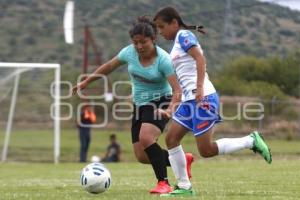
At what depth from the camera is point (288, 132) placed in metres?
31.5

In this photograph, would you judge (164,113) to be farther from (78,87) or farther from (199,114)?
(78,87)

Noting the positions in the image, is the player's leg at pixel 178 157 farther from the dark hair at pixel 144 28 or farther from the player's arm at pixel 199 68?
the dark hair at pixel 144 28

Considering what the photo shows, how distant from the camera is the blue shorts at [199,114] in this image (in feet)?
29.6

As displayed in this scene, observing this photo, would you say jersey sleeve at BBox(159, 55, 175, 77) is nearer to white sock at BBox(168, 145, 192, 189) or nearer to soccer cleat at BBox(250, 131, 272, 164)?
white sock at BBox(168, 145, 192, 189)

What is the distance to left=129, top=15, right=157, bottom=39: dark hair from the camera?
9.45m

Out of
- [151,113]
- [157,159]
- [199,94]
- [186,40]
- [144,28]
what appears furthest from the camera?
[151,113]

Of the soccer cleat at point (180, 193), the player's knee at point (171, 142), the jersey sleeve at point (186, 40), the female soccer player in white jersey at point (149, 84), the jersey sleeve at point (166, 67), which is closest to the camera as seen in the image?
the jersey sleeve at point (186, 40)

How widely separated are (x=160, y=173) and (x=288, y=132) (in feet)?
73.1

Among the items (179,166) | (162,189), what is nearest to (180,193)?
(179,166)

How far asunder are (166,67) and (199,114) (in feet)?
3.02

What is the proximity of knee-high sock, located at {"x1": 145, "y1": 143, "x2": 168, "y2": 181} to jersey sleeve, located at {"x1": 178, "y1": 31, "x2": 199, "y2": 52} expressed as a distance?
135cm

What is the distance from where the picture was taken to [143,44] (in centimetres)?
956

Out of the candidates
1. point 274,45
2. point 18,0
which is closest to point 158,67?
point 274,45

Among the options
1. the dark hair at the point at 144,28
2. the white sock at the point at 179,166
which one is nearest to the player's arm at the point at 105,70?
the dark hair at the point at 144,28
